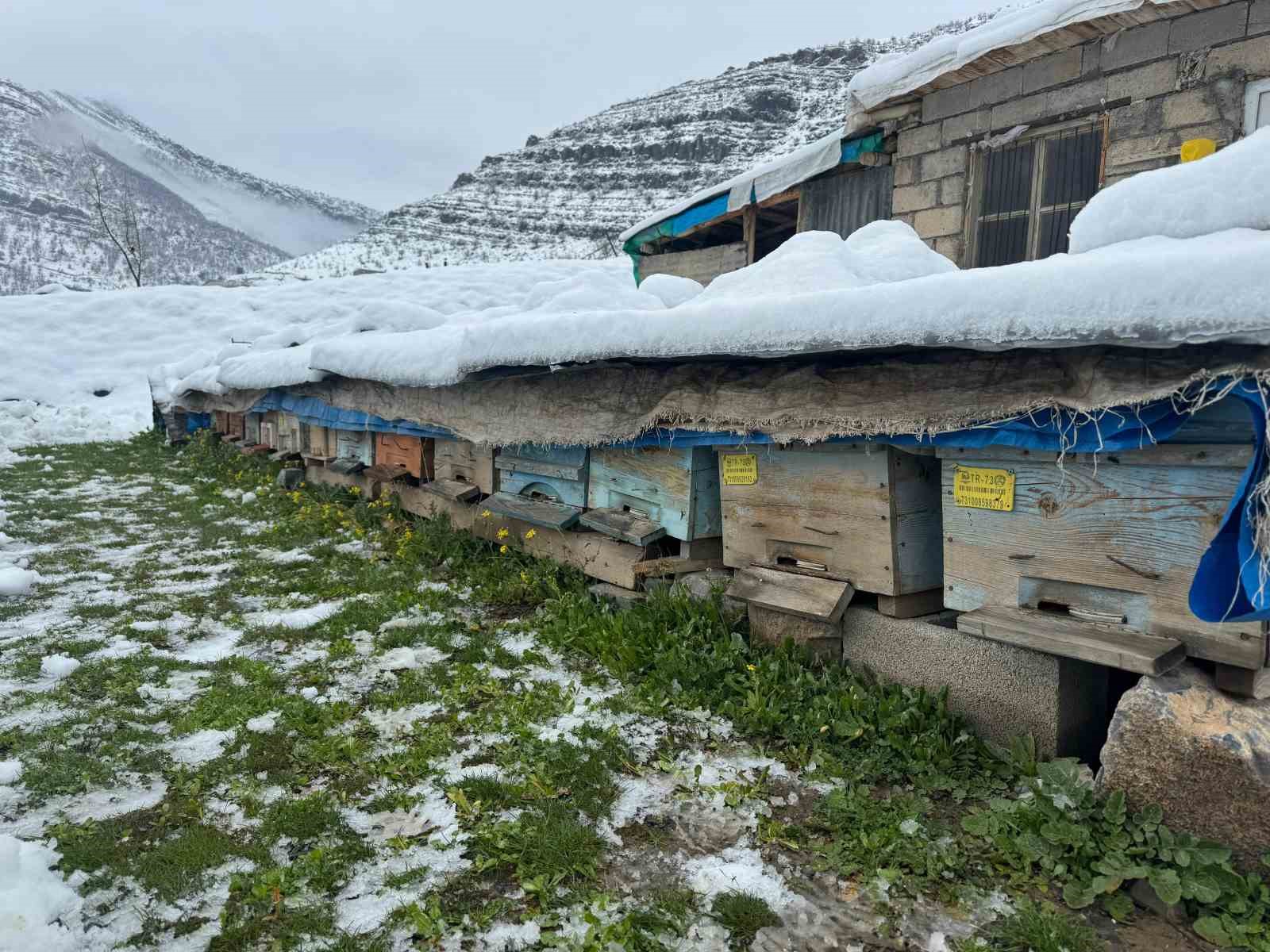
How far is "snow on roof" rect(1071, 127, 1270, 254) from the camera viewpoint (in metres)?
2.31

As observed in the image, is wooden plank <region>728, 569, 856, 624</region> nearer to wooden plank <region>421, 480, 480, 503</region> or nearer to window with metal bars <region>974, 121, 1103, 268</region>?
wooden plank <region>421, 480, 480, 503</region>

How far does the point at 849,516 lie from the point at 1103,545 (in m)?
0.97

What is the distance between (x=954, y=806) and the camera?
2.47 m

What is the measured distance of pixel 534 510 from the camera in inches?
189

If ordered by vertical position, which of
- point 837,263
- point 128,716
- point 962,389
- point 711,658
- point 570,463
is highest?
point 837,263

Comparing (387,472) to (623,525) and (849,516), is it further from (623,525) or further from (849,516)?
(849,516)

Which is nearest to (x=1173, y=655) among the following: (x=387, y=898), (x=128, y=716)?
(x=387, y=898)

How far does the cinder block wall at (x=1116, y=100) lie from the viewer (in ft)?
16.4

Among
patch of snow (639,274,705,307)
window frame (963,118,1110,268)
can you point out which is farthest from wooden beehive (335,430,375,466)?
window frame (963,118,1110,268)

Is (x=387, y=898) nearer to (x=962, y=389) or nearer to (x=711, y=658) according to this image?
(x=711, y=658)

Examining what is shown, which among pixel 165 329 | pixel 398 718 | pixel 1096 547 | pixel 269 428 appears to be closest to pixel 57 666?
pixel 398 718

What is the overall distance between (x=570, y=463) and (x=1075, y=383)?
292 centimetres

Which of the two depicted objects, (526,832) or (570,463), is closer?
(526,832)

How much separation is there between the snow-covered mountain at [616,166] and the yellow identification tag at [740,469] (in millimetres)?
38214
